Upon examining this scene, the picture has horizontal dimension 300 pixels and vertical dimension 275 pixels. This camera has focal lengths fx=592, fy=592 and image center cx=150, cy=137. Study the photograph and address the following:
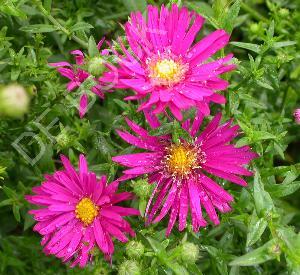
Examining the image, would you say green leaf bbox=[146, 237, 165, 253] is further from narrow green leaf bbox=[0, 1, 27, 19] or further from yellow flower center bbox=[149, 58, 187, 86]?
narrow green leaf bbox=[0, 1, 27, 19]

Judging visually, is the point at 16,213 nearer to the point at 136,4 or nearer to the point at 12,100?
the point at 12,100

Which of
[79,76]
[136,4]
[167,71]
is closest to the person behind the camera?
[167,71]

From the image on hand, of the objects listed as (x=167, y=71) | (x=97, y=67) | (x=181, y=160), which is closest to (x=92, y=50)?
(x=97, y=67)

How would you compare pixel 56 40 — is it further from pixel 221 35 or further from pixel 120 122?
pixel 221 35

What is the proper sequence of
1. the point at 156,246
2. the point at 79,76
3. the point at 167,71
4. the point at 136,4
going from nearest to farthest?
the point at 156,246
the point at 167,71
the point at 79,76
the point at 136,4

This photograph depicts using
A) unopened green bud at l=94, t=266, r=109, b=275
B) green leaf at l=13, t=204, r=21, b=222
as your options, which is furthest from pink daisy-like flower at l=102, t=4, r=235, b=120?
green leaf at l=13, t=204, r=21, b=222

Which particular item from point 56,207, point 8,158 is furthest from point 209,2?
point 56,207

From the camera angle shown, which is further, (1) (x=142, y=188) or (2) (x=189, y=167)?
(2) (x=189, y=167)
